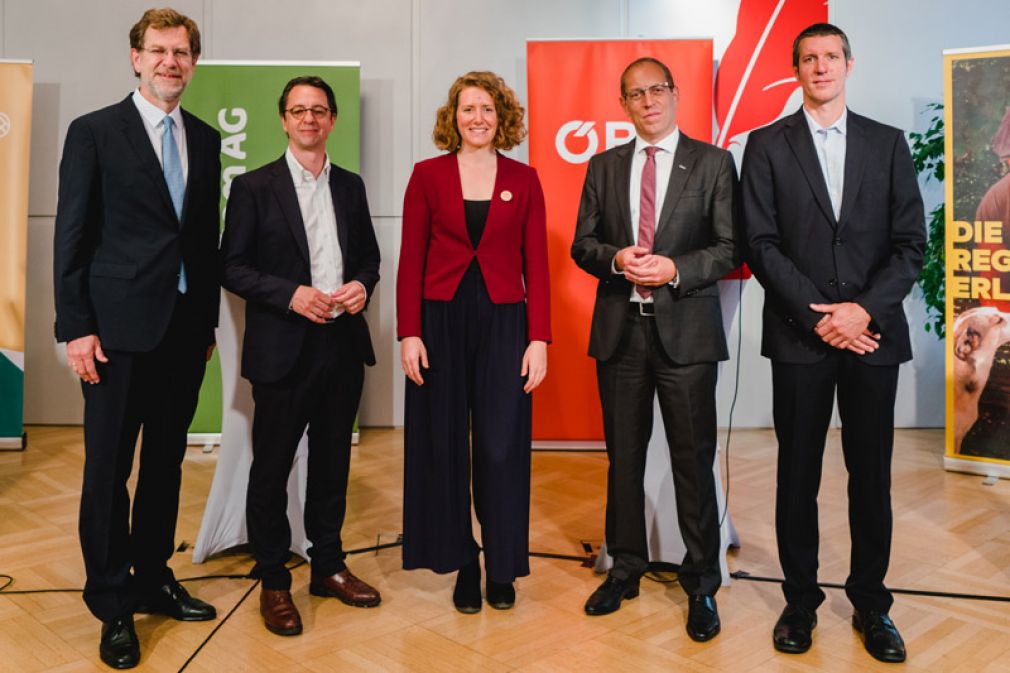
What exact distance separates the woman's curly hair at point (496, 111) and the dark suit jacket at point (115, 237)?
0.88 m

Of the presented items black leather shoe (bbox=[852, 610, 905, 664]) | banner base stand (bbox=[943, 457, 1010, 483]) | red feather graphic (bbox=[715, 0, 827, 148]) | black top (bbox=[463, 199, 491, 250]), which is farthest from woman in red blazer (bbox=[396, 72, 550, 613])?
red feather graphic (bbox=[715, 0, 827, 148])

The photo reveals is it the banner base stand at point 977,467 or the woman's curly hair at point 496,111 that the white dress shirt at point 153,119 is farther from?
the banner base stand at point 977,467

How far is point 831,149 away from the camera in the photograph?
2.71 meters

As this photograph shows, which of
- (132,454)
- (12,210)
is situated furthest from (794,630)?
(12,210)

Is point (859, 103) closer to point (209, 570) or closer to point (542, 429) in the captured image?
point (542, 429)

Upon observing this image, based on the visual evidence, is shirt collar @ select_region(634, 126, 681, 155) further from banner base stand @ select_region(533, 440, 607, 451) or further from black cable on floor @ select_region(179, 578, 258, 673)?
banner base stand @ select_region(533, 440, 607, 451)

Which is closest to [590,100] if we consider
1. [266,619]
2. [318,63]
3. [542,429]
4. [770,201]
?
[318,63]

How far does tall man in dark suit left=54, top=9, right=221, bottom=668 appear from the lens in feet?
8.34

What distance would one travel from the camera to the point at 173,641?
2766mm

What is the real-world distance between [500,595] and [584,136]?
129 inches

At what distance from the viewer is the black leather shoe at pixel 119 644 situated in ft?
8.47

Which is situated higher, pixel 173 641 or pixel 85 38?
pixel 85 38

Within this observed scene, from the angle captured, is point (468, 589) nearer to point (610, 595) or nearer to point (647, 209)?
point (610, 595)

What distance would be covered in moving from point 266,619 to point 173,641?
0.29m
